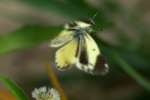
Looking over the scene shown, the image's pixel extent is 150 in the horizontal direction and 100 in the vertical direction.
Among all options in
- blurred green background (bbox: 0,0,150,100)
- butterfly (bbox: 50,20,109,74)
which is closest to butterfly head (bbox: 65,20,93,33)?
butterfly (bbox: 50,20,109,74)

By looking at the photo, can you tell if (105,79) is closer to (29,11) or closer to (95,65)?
(29,11)

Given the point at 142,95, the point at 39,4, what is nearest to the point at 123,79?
the point at 142,95

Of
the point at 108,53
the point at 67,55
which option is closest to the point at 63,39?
the point at 67,55

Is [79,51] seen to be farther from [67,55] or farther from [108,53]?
[108,53]

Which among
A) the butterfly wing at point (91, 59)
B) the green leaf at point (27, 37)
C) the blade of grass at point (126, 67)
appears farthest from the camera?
the blade of grass at point (126, 67)

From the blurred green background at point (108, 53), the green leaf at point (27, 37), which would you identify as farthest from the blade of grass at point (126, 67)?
the green leaf at point (27, 37)

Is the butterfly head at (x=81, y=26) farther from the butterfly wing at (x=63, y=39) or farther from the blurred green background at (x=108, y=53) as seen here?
the blurred green background at (x=108, y=53)

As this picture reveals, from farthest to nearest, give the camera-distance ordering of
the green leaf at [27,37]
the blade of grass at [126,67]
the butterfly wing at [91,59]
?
the blade of grass at [126,67], the green leaf at [27,37], the butterfly wing at [91,59]

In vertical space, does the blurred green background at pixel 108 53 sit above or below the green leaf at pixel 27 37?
above
